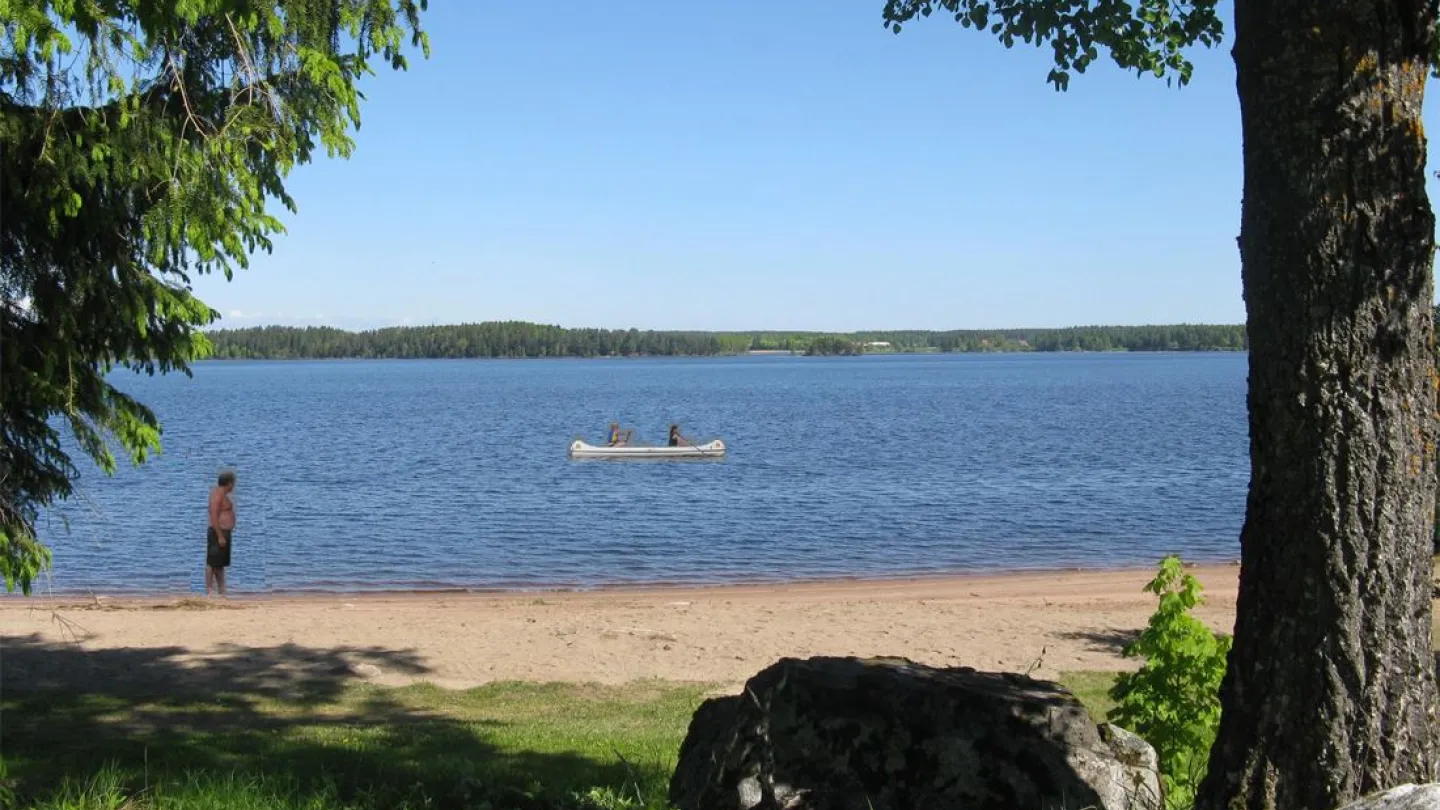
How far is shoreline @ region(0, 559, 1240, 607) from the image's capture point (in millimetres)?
18359

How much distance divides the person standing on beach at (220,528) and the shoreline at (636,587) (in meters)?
1.59

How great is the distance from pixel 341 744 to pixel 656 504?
76.5 ft

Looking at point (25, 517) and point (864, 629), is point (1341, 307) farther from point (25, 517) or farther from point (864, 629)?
point (864, 629)

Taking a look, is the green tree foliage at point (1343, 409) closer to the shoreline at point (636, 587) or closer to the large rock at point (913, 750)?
the large rock at point (913, 750)

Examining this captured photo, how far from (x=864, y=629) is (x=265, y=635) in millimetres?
5924

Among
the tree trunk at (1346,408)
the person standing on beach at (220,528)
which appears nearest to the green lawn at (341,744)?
the tree trunk at (1346,408)

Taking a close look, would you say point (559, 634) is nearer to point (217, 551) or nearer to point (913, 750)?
point (217, 551)

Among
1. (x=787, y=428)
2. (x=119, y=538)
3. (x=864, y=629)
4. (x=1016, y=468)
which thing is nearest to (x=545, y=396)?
(x=787, y=428)

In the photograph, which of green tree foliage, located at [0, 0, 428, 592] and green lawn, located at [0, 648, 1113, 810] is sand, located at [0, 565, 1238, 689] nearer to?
green lawn, located at [0, 648, 1113, 810]

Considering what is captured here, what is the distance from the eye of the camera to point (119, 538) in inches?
956

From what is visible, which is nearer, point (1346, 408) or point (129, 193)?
point (1346, 408)

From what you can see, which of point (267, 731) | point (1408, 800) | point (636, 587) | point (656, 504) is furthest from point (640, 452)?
point (1408, 800)

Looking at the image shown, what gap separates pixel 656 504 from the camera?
30.4m

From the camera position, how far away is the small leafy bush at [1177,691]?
5.21 meters
